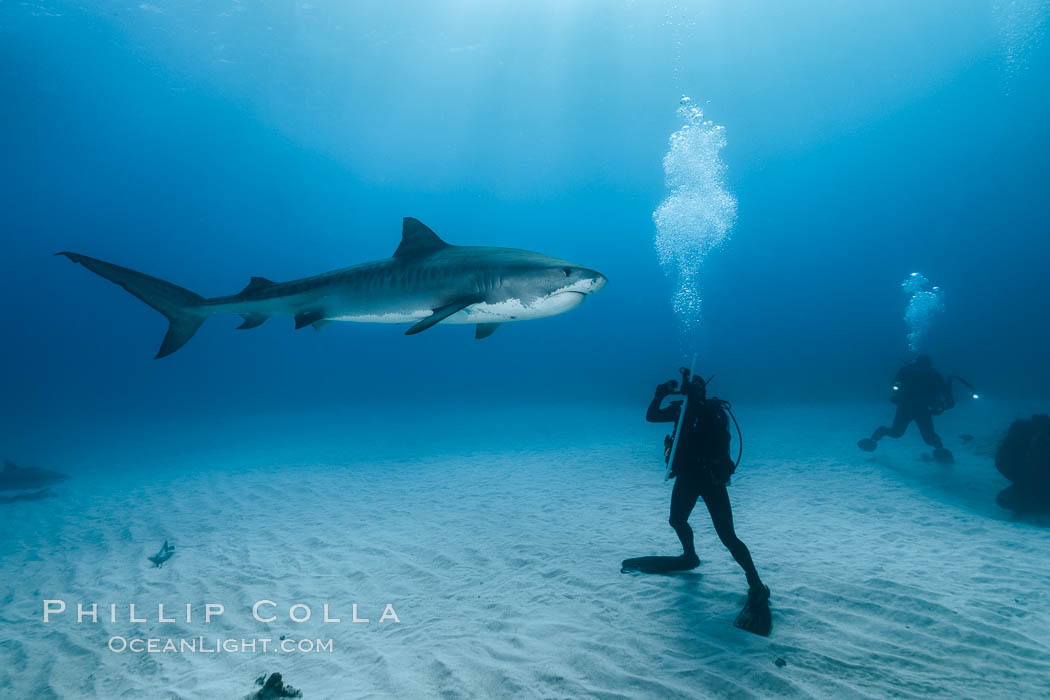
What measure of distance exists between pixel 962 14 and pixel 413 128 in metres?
56.8

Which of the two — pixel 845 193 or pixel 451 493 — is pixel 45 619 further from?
pixel 845 193

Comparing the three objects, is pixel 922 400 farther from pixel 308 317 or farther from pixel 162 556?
pixel 162 556

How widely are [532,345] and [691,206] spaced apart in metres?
44.8

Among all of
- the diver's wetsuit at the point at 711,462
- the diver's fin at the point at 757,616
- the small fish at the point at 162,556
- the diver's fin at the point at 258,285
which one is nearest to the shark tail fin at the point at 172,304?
the diver's fin at the point at 258,285

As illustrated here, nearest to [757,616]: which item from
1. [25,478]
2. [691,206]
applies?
[25,478]

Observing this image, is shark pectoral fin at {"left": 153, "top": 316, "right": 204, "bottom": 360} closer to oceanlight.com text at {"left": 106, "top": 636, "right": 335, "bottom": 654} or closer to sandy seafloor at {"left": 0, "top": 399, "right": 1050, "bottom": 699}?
oceanlight.com text at {"left": 106, "top": 636, "right": 335, "bottom": 654}

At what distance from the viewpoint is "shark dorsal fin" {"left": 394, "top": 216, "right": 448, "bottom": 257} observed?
4.91 m

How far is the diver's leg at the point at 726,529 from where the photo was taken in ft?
13.4

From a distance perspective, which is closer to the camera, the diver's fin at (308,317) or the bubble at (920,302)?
the diver's fin at (308,317)

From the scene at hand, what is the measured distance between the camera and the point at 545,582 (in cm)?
523

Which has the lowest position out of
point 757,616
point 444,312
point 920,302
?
point 757,616

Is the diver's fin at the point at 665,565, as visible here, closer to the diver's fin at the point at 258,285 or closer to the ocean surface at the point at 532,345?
the ocean surface at the point at 532,345

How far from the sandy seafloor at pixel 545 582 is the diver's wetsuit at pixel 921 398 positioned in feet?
3.29

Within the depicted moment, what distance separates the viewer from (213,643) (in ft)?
14.8
